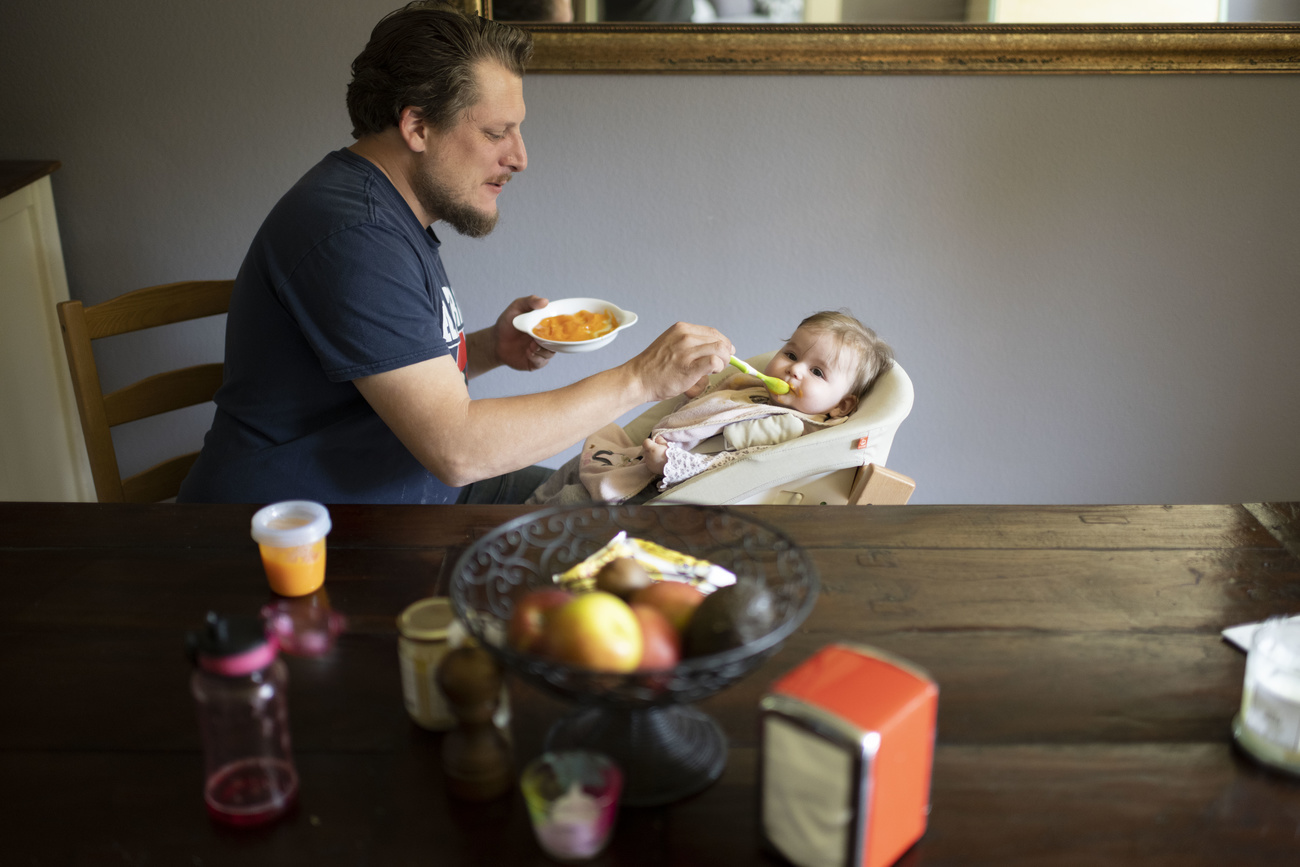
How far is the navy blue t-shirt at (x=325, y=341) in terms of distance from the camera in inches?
59.1

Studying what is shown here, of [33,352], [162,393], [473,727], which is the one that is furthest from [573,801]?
[33,352]

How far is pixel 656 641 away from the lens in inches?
31.0

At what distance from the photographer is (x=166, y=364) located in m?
2.60

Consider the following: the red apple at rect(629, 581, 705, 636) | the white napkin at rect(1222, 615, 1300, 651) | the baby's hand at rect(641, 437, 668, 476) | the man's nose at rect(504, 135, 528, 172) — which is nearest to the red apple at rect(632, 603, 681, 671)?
the red apple at rect(629, 581, 705, 636)

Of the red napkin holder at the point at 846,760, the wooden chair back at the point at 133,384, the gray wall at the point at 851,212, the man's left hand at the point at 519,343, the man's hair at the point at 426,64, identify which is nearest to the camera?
the red napkin holder at the point at 846,760

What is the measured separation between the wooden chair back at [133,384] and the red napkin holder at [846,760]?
59.5 inches

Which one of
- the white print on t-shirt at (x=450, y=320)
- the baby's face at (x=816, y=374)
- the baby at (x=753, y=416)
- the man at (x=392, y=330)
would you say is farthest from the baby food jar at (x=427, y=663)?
the baby's face at (x=816, y=374)

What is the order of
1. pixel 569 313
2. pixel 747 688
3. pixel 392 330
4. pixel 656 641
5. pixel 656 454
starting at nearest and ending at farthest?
pixel 656 641
pixel 747 688
pixel 392 330
pixel 656 454
pixel 569 313

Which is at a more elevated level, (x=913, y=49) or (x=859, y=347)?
(x=913, y=49)

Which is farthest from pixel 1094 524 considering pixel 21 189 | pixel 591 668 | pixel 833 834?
pixel 21 189

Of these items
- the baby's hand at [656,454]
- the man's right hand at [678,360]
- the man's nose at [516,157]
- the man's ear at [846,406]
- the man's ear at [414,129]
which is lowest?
the baby's hand at [656,454]

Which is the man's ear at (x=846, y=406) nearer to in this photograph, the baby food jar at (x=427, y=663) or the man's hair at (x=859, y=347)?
the man's hair at (x=859, y=347)

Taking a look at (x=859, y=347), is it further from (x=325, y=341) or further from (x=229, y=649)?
(x=229, y=649)

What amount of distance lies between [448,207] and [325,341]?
411 millimetres
